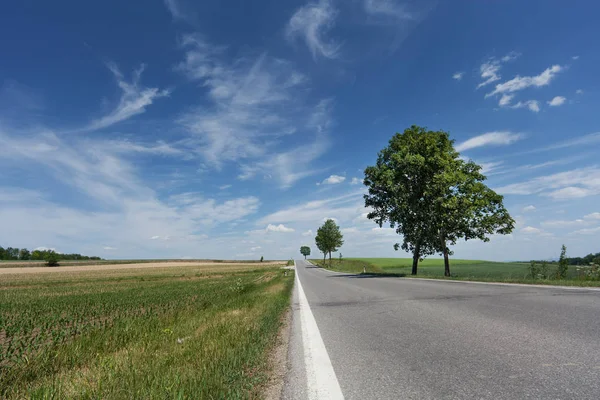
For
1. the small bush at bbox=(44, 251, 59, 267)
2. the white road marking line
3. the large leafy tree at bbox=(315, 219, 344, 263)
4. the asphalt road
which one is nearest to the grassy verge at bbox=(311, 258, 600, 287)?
the asphalt road

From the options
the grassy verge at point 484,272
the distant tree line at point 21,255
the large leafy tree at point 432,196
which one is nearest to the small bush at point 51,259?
the distant tree line at point 21,255

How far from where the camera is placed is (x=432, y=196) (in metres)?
Result: 26.3

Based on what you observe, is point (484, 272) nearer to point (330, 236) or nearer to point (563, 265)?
point (563, 265)

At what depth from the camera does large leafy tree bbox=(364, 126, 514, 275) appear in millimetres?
25641

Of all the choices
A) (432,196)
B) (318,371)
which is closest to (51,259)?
(432,196)

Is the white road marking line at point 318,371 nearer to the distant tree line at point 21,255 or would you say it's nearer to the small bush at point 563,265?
the small bush at point 563,265

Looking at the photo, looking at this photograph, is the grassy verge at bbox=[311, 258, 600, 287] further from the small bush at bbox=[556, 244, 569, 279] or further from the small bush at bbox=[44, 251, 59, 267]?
the small bush at bbox=[44, 251, 59, 267]

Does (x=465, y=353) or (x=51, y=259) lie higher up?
(x=465, y=353)

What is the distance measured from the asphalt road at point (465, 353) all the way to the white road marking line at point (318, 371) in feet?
0.21

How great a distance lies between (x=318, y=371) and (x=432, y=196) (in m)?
25.0

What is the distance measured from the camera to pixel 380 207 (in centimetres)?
3039

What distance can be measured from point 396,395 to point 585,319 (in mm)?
4969

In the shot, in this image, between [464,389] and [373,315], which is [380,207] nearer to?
[373,315]

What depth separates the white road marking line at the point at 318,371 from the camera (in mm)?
3152
